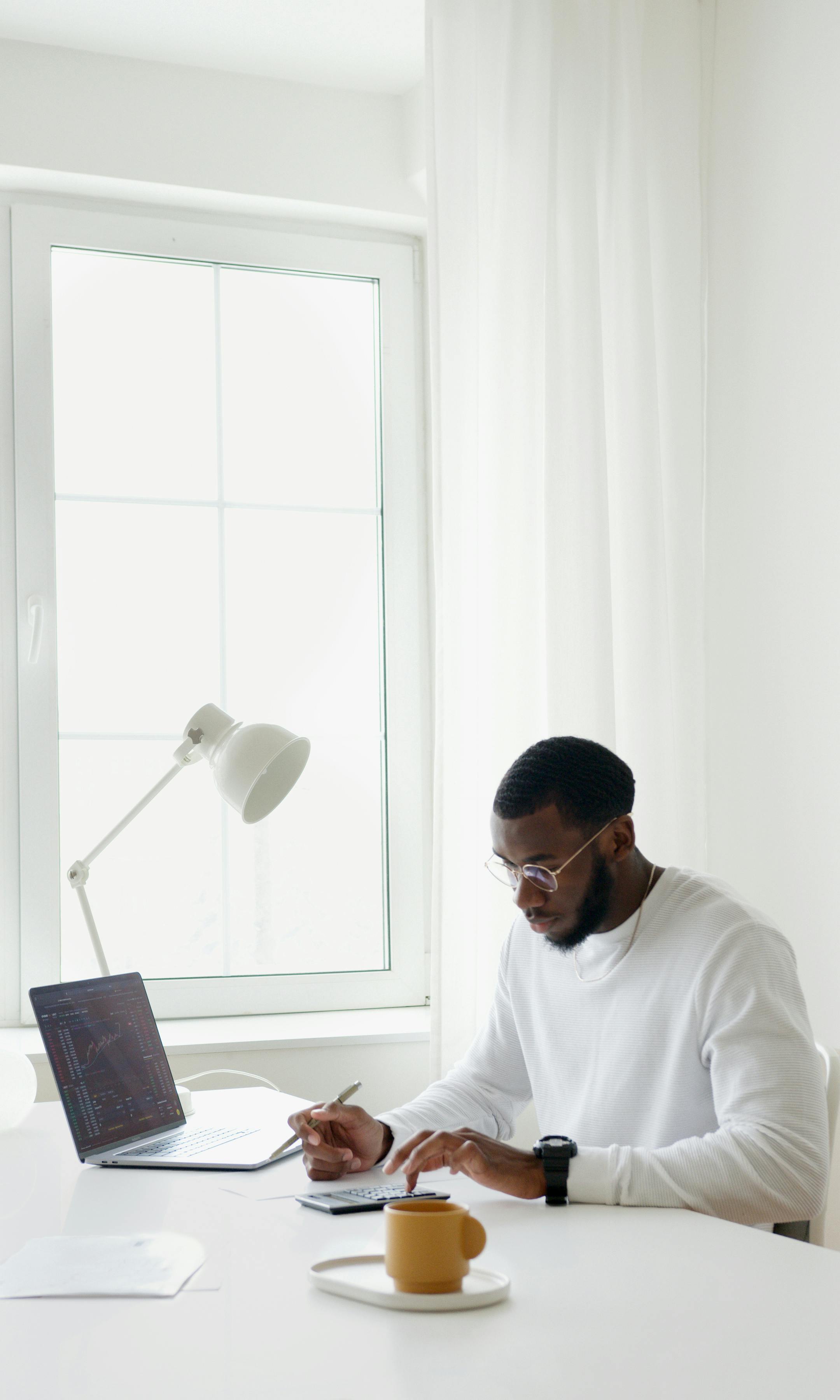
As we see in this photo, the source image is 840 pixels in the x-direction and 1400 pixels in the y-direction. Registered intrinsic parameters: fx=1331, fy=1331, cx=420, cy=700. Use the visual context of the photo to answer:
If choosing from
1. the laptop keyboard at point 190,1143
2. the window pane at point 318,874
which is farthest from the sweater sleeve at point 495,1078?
the window pane at point 318,874

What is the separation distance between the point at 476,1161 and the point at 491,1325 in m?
0.35

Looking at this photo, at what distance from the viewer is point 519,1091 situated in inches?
78.4

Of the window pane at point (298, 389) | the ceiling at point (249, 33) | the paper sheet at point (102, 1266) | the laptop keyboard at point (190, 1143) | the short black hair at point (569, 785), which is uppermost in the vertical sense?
the ceiling at point (249, 33)

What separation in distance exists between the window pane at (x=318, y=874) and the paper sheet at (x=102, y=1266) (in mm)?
1663

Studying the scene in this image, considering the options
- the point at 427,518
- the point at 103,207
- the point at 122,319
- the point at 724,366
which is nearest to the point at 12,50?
the point at 103,207

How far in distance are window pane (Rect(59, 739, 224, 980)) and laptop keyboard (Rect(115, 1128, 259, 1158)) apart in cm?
111

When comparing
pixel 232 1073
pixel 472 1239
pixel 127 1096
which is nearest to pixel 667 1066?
pixel 472 1239

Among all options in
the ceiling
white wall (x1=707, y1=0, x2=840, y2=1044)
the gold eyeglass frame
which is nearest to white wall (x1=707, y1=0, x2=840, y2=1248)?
white wall (x1=707, y1=0, x2=840, y2=1044)

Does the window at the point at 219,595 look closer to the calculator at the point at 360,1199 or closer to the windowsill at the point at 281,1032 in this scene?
the windowsill at the point at 281,1032

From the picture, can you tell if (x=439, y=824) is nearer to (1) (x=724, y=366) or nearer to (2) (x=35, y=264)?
(1) (x=724, y=366)

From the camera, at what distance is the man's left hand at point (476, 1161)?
1.41 meters

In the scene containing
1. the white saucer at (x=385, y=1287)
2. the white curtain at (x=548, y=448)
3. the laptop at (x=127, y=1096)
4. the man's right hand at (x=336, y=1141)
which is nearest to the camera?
the white saucer at (x=385, y=1287)

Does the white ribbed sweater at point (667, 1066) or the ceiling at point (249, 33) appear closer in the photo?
the white ribbed sweater at point (667, 1066)

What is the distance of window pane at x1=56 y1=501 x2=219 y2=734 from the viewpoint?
296 cm
